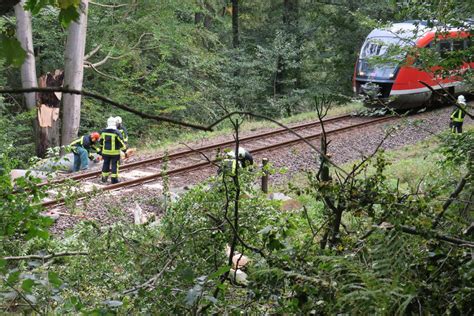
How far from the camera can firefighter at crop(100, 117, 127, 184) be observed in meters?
13.2

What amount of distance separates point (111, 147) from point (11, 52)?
11249mm

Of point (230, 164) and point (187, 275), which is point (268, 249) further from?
point (230, 164)

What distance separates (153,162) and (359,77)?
32.8 feet

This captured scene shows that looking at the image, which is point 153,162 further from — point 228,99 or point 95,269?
point 228,99

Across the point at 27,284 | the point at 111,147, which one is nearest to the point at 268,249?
the point at 27,284

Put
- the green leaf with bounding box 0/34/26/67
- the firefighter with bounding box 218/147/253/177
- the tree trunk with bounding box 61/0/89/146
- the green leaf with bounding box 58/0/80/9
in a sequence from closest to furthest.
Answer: the green leaf with bounding box 0/34/26/67 → the green leaf with bounding box 58/0/80/9 → the firefighter with bounding box 218/147/253/177 → the tree trunk with bounding box 61/0/89/146

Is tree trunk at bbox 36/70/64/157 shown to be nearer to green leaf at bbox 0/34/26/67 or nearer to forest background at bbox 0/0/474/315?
forest background at bbox 0/0/474/315

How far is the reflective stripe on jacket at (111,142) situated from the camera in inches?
517

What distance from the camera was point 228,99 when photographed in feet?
93.9

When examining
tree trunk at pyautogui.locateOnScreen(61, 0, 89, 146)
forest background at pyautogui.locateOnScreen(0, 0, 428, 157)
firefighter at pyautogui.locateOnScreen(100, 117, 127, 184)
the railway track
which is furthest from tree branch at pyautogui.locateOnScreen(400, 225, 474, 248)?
tree trunk at pyautogui.locateOnScreen(61, 0, 89, 146)

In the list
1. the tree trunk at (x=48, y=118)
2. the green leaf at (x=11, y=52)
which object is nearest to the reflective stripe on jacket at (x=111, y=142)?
the tree trunk at (x=48, y=118)

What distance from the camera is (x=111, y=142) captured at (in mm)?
13156

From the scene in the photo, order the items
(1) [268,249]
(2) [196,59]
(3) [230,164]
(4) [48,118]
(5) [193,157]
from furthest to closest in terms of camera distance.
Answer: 1. (2) [196,59]
2. (4) [48,118]
3. (5) [193,157]
4. (3) [230,164]
5. (1) [268,249]

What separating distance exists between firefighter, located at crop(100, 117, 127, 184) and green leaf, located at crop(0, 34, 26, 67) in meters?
11.1
